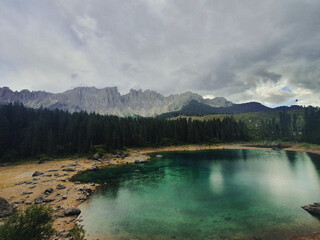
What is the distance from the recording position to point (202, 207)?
28812 millimetres

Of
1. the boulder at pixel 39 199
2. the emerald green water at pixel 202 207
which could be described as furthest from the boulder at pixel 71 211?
the boulder at pixel 39 199

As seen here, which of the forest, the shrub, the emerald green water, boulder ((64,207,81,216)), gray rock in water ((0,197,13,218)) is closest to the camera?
the shrub

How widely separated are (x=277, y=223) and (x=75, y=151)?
104 metres

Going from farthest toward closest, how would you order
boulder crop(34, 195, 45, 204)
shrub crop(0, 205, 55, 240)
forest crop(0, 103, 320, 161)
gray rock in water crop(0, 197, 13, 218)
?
forest crop(0, 103, 320, 161), boulder crop(34, 195, 45, 204), gray rock in water crop(0, 197, 13, 218), shrub crop(0, 205, 55, 240)

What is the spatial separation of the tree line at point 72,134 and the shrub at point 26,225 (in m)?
85.3

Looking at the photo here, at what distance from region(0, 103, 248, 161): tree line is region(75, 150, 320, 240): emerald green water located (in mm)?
60539

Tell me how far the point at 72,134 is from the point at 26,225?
9950 cm

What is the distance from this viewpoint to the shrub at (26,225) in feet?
41.3

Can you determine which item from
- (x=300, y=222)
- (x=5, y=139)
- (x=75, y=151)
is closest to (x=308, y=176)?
(x=300, y=222)

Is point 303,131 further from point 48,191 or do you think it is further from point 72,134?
point 72,134

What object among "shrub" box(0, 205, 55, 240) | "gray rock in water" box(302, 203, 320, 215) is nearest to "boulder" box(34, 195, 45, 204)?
"shrub" box(0, 205, 55, 240)

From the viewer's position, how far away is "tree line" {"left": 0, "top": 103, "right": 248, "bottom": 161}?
3410 inches

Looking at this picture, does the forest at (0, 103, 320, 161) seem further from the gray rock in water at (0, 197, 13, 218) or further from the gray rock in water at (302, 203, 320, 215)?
the gray rock in water at (302, 203, 320, 215)

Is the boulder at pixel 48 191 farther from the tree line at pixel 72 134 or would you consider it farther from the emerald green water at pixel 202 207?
the tree line at pixel 72 134
